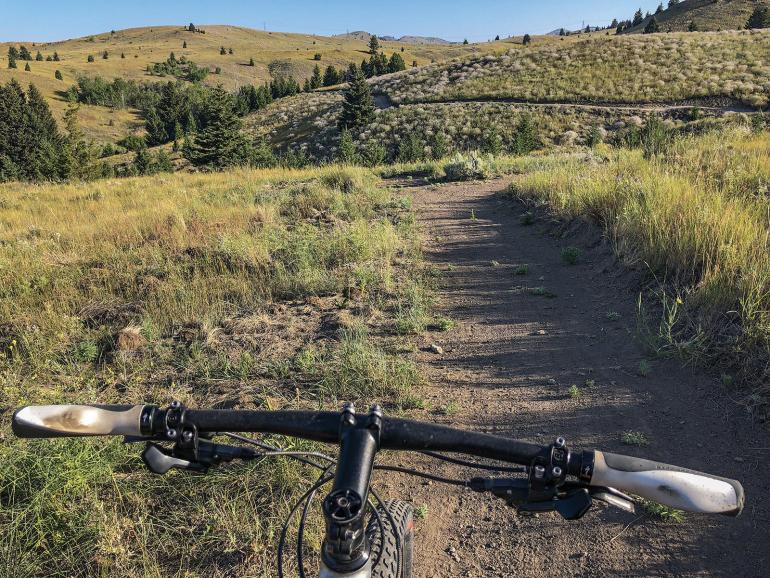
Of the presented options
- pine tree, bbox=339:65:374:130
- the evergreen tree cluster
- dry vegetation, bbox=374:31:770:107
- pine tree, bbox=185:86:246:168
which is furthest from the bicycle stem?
pine tree, bbox=339:65:374:130

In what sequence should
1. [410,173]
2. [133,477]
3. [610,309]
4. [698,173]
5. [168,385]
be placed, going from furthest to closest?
[410,173] < [698,173] < [610,309] < [168,385] < [133,477]

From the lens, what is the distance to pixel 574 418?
321 centimetres

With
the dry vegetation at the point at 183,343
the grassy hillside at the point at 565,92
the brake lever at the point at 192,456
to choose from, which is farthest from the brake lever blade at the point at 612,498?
the grassy hillside at the point at 565,92

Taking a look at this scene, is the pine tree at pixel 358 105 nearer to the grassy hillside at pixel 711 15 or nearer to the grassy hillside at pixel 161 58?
the grassy hillside at pixel 161 58

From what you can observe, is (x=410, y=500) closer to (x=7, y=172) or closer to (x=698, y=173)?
(x=698, y=173)

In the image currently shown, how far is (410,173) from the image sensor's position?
54.1 feet

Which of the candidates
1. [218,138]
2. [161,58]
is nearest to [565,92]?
[218,138]

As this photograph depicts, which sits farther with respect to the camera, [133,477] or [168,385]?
[168,385]

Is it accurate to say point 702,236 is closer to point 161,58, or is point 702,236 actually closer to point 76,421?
point 76,421

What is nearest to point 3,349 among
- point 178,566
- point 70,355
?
point 70,355

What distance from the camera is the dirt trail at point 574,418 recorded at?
7.50 feet

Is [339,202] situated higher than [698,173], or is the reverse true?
[698,173]

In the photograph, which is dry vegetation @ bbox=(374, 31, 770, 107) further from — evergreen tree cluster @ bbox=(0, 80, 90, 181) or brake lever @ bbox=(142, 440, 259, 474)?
brake lever @ bbox=(142, 440, 259, 474)

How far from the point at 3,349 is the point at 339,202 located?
6.12m
